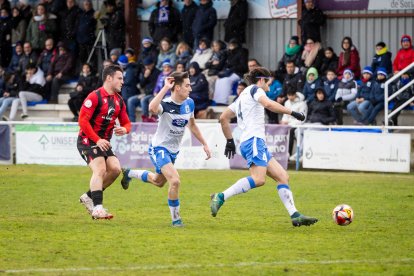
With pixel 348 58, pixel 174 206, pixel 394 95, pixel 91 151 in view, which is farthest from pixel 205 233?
pixel 348 58

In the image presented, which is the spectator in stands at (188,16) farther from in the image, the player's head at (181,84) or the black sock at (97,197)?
the black sock at (97,197)

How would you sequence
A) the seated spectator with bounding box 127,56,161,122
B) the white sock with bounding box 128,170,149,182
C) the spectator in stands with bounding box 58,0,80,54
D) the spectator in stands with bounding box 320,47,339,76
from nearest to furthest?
the white sock with bounding box 128,170,149,182
the spectator in stands with bounding box 320,47,339,76
the seated spectator with bounding box 127,56,161,122
the spectator in stands with bounding box 58,0,80,54

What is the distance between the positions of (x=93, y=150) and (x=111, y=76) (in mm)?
986

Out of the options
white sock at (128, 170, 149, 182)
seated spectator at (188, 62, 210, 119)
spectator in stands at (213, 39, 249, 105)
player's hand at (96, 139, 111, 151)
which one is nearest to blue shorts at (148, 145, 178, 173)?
player's hand at (96, 139, 111, 151)

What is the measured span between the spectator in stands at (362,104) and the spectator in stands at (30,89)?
29.6 ft

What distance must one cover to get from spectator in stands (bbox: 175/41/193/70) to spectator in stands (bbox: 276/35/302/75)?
7.84ft

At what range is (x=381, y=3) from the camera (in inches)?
959

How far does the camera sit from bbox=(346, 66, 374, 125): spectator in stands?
869 inches

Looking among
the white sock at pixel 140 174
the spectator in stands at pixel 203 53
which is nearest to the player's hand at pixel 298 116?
the white sock at pixel 140 174

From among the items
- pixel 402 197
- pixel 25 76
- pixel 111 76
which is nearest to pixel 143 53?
pixel 25 76

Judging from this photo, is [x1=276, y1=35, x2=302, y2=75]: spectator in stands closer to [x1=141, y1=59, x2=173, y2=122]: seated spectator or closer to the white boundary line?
[x1=141, y1=59, x2=173, y2=122]: seated spectator

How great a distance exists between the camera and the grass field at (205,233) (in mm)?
9484

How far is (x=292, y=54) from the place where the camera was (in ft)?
78.8

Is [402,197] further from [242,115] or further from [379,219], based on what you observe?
[242,115]
